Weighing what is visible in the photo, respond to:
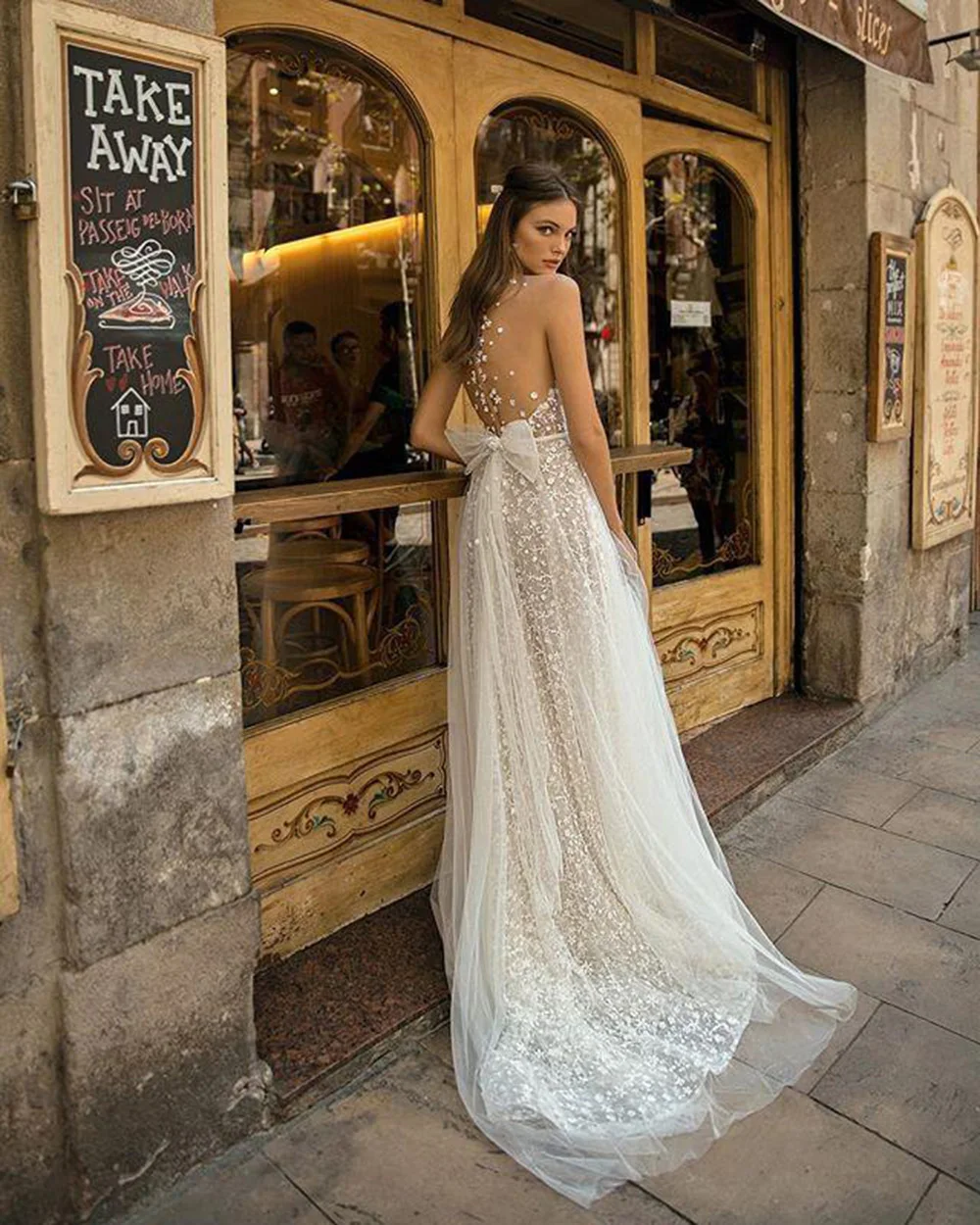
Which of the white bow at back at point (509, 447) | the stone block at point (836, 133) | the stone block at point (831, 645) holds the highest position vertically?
the stone block at point (836, 133)

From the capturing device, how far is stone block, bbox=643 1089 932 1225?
2.30 m

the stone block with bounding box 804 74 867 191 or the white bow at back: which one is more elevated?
the stone block with bounding box 804 74 867 191

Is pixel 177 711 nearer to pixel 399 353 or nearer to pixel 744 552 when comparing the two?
pixel 399 353

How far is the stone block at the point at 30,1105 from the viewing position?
2123 millimetres

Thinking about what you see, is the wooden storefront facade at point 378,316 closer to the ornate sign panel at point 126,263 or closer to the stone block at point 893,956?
the ornate sign panel at point 126,263

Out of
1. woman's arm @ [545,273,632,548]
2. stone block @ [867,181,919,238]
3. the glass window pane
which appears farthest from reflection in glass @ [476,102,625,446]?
stone block @ [867,181,919,238]

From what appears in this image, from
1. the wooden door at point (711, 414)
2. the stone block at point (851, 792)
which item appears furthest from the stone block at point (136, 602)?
the stone block at point (851, 792)

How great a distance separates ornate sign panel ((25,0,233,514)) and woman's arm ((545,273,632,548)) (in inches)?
37.8

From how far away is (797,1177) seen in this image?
2.40 metres

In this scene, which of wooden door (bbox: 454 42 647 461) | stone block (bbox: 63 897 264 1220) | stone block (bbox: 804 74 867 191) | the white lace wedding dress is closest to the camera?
stone block (bbox: 63 897 264 1220)

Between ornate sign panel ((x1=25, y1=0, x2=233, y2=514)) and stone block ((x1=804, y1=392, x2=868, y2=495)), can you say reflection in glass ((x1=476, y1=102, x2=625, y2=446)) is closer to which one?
stone block ((x1=804, y1=392, x2=868, y2=495))

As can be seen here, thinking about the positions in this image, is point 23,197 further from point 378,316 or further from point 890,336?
point 890,336

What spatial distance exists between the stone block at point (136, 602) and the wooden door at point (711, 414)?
2475 millimetres

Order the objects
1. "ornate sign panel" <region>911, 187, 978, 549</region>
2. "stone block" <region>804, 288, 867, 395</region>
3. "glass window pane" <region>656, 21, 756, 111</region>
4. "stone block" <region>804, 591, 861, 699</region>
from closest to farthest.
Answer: "glass window pane" <region>656, 21, 756, 111</region> → "stone block" <region>804, 288, 867, 395</region> → "stone block" <region>804, 591, 861, 699</region> → "ornate sign panel" <region>911, 187, 978, 549</region>
